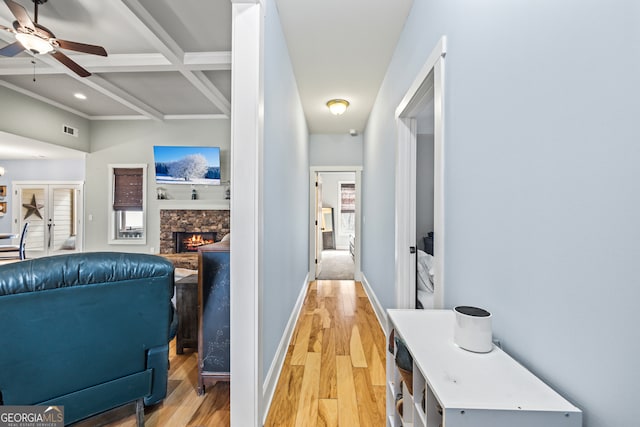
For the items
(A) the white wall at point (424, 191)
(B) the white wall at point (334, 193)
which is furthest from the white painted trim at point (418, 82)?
(B) the white wall at point (334, 193)

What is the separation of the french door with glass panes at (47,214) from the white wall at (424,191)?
778cm

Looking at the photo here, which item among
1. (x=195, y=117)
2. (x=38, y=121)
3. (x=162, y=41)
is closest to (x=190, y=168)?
(x=195, y=117)

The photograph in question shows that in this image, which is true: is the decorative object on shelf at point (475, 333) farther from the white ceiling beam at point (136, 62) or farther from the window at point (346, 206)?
the window at point (346, 206)

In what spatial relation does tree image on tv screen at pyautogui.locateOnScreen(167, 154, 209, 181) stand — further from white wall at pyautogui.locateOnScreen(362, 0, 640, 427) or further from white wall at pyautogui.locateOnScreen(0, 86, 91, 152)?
white wall at pyautogui.locateOnScreen(362, 0, 640, 427)

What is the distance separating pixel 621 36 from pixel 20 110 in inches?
267

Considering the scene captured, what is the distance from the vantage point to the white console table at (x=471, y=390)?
580 millimetres

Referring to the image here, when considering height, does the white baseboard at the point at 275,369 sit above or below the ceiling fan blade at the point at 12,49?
below

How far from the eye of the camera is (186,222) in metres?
5.47

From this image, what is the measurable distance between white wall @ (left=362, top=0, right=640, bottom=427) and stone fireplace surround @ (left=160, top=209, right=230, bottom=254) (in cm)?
505

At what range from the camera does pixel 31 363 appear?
114 cm

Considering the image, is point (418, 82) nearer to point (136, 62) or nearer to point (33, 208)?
point (136, 62)

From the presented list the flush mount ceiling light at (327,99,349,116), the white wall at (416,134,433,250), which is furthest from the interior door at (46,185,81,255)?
the white wall at (416,134,433,250)

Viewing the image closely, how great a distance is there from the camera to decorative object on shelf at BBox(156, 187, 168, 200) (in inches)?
217

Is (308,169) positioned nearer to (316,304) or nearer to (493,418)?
(316,304)
